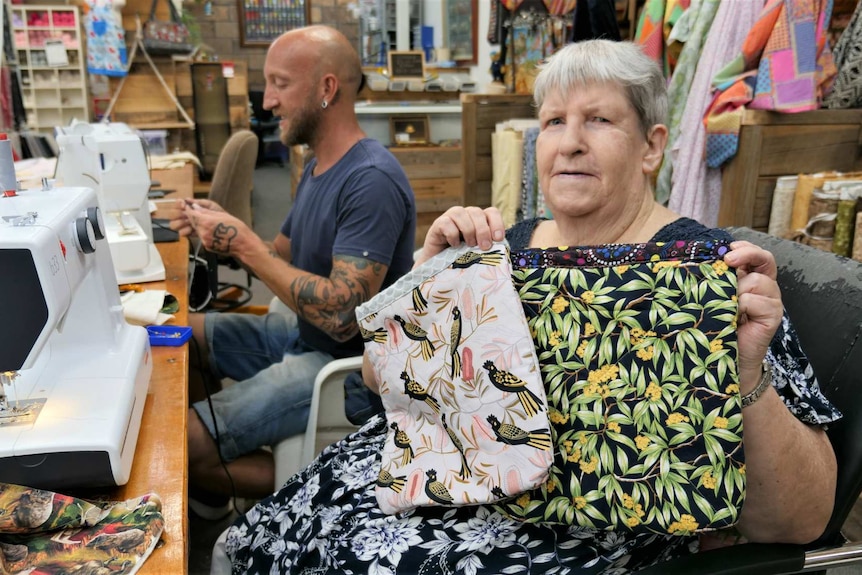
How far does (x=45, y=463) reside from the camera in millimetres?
891

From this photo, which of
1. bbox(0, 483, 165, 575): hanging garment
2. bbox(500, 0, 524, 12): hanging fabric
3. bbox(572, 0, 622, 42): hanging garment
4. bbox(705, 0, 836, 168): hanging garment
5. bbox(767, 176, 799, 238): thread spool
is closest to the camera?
bbox(0, 483, 165, 575): hanging garment

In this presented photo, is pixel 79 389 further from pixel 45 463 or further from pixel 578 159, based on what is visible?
pixel 578 159

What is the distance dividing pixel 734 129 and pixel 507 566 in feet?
6.08

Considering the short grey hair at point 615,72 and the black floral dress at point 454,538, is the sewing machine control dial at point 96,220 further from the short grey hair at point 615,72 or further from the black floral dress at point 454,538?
the short grey hair at point 615,72

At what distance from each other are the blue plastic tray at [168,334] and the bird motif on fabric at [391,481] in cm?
58

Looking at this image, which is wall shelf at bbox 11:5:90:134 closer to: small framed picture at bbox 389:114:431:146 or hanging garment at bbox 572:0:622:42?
small framed picture at bbox 389:114:431:146

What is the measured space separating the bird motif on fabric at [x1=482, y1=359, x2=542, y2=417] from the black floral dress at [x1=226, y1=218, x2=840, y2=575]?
0.71 feet

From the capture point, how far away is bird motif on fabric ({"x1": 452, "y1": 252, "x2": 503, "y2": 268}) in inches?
40.7

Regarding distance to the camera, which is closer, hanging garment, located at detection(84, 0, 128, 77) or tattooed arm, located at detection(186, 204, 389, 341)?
tattooed arm, located at detection(186, 204, 389, 341)

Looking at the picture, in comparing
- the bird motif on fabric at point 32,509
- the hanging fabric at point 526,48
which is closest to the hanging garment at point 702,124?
the hanging fabric at point 526,48

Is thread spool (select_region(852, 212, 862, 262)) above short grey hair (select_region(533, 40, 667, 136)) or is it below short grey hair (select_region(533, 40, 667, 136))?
below

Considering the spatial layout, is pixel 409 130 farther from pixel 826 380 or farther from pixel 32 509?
pixel 32 509

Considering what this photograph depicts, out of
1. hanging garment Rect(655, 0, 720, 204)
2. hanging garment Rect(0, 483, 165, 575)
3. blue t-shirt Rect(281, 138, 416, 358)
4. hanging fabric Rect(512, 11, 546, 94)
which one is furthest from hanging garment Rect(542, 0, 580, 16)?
hanging garment Rect(0, 483, 165, 575)

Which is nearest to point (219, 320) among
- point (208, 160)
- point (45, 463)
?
point (45, 463)
